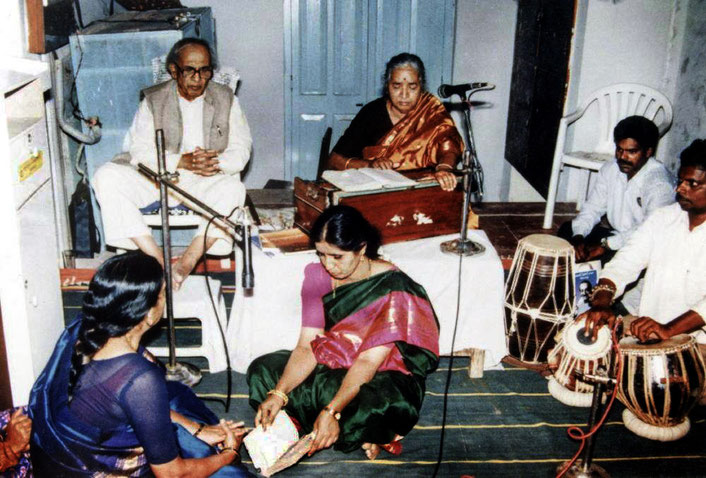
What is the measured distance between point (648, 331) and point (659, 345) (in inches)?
3.0

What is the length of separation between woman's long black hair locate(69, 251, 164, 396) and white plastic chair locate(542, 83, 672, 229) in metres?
4.02

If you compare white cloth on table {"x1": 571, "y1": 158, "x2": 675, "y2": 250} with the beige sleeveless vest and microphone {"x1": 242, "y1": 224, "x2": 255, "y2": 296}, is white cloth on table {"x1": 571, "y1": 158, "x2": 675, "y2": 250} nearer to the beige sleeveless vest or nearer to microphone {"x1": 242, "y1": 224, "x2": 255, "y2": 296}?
the beige sleeveless vest

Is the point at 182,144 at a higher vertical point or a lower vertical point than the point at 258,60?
lower

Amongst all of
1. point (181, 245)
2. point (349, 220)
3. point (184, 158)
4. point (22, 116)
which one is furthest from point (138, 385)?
point (181, 245)

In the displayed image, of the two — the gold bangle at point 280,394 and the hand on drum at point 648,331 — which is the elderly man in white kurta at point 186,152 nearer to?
the gold bangle at point 280,394

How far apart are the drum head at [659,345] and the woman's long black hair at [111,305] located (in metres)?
2.08

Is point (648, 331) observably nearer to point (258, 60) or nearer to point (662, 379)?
point (662, 379)

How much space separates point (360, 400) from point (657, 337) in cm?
136

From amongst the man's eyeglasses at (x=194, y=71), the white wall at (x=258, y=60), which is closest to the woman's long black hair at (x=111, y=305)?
the man's eyeglasses at (x=194, y=71)

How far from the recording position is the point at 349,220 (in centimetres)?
286

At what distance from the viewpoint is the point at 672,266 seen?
344 centimetres

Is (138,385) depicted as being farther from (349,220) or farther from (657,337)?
(657,337)

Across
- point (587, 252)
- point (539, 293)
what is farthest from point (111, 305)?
point (587, 252)

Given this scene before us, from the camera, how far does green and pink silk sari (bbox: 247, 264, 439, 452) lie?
2.97 meters
